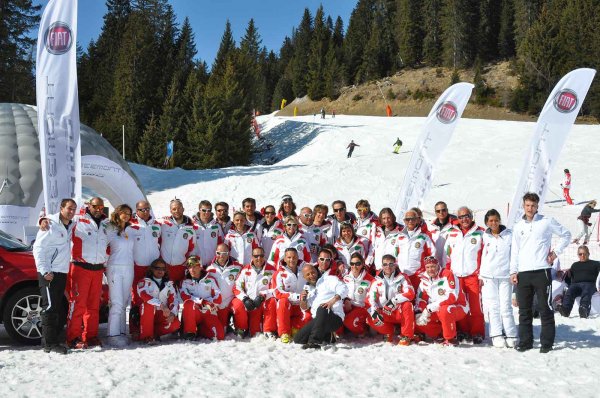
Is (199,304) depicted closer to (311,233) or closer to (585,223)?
(311,233)

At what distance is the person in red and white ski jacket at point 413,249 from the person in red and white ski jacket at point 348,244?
0.56 meters

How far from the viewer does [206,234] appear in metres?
7.99

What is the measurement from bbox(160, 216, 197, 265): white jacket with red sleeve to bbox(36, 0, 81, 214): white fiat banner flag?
1.96 metres

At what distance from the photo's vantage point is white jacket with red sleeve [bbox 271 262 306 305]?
718 centimetres

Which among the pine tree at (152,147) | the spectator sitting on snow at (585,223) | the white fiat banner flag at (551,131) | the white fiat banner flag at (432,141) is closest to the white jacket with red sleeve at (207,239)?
the white fiat banner flag at (432,141)

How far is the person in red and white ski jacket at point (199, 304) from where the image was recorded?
7180mm

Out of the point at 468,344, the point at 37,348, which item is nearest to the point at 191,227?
the point at 37,348

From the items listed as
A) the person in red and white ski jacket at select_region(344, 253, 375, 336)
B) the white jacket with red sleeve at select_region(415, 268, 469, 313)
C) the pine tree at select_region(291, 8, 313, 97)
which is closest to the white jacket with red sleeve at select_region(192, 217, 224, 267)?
the person in red and white ski jacket at select_region(344, 253, 375, 336)

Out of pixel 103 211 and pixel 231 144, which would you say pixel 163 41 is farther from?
pixel 103 211

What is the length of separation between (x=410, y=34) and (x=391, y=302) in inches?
3607

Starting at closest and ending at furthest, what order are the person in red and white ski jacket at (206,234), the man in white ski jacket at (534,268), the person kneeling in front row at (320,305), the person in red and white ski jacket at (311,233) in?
the man in white ski jacket at (534,268) → the person kneeling in front row at (320,305) → the person in red and white ski jacket at (206,234) → the person in red and white ski jacket at (311,233)

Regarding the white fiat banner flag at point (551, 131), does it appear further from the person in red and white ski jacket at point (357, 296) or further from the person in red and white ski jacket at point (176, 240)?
the person in red and white ski jacket at point (176, 240)

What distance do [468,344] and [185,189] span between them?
21534mm

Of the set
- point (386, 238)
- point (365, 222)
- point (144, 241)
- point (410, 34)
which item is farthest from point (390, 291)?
point (410, 34)
